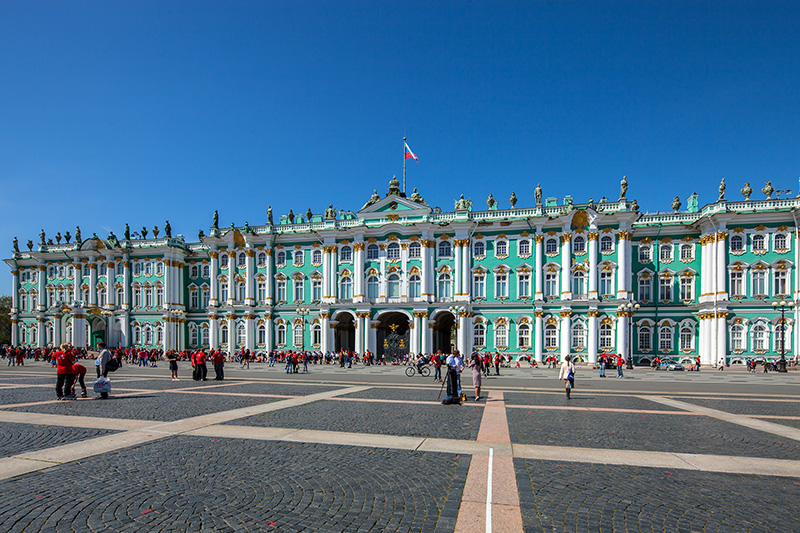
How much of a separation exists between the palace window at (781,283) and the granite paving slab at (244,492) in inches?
1955

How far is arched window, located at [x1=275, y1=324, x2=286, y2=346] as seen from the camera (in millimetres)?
56159

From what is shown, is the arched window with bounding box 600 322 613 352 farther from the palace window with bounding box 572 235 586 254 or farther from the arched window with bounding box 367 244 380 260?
the arched window with bounding box 367 244 380 260

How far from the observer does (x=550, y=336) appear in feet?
159

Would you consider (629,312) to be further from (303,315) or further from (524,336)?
(303,315)

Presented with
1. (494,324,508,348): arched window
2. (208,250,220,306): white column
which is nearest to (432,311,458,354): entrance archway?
(494,324,508,348): arched window

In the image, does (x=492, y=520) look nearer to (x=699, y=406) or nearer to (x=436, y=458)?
(x=436, y=458)

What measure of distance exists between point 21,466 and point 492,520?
26.5 ft

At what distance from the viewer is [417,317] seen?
50.6 m

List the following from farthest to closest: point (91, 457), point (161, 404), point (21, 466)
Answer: point (161, 404) < point (91, 457) < point (21, 466)

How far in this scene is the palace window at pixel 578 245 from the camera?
48094mm

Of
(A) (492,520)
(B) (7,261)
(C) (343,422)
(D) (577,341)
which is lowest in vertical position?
(D) (577,341)

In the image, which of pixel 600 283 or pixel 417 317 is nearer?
pixel 600 283

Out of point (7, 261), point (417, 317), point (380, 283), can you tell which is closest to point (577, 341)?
point (417, 317)

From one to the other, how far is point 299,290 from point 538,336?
1097 inches
